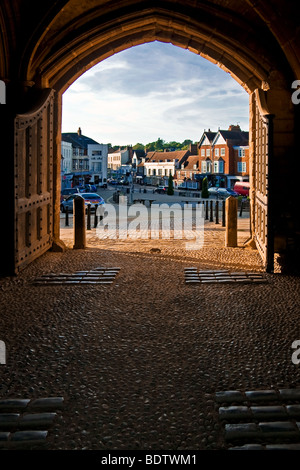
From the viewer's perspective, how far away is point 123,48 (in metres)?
10.7

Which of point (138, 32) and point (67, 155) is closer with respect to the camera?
point (138, 32)

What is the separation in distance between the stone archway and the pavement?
1873 mm


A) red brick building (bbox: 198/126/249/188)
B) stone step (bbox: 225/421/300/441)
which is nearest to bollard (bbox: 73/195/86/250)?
stone step (bbox: 225/421/300/441)

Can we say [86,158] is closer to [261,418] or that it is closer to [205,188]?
[205,188]

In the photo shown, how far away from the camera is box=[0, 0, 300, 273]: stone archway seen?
786cm

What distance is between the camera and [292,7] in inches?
300

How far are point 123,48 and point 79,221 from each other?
4426mm

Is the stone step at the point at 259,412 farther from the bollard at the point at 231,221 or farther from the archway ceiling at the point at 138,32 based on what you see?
the bollard at the point at 231,221

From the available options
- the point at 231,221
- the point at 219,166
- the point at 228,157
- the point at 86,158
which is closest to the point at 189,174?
the point at 219,166

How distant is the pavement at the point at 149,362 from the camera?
2.74 meters

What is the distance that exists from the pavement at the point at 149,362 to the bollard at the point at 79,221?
127 inches

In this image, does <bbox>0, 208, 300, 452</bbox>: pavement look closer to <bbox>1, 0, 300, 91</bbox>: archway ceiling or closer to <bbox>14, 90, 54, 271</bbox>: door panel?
<bbox>14, 90, 54, 271</bbox>: door panel

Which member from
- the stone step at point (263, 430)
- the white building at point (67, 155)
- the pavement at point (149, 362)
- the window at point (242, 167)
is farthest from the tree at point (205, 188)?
the stone step at point (263, 430)
